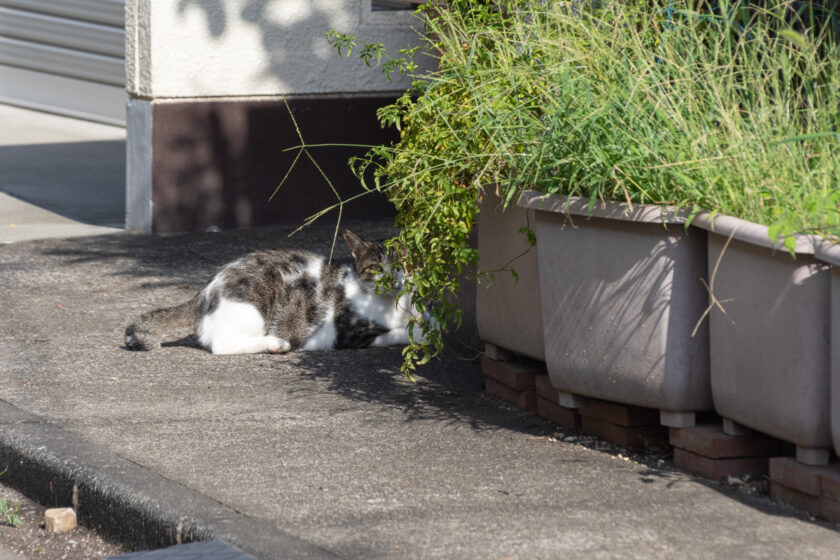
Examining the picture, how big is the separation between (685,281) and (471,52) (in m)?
1.16

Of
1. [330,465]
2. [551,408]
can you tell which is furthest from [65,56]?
[330,465]

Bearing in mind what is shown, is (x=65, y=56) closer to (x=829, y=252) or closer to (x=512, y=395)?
(x=512, y=395)

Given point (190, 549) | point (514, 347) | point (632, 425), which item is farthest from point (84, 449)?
point (632, 425)

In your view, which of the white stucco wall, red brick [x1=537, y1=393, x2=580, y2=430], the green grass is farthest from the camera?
the white stucco wall

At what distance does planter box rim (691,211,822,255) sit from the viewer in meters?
2.99

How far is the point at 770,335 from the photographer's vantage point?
3127 millimetres

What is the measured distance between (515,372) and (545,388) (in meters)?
0.19

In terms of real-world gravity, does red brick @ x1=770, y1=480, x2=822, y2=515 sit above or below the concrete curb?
above

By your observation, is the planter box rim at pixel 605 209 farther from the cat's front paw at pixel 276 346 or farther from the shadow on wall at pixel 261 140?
the shadow on wall at pixel 261 140

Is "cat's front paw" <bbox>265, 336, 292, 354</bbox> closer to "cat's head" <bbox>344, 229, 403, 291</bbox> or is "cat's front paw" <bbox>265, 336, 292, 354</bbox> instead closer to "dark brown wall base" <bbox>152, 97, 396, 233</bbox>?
"cat's head" <bbox>344, 229, 403, 291</bbox>

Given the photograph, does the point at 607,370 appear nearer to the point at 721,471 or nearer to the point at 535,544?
the point at 721,471

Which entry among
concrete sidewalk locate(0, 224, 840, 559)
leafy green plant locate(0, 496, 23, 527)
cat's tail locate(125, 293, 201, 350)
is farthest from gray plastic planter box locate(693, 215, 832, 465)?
cat's tail locate(125, 293, 201, 350)

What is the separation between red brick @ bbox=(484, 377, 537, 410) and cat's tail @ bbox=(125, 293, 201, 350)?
4.95 feet

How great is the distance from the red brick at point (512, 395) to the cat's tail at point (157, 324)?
4.95 ft
